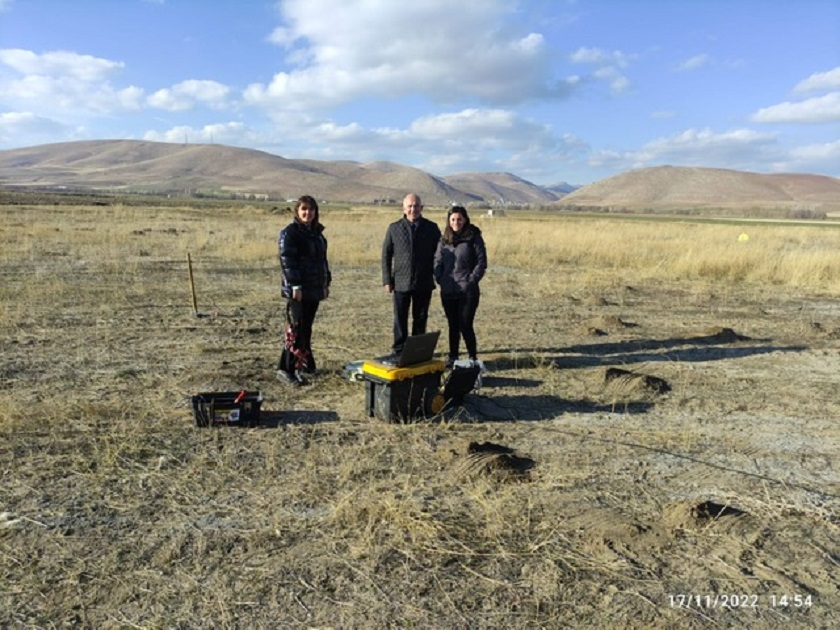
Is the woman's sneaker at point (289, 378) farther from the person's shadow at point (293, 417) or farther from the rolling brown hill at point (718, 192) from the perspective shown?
the rolling brown hill at point (718, 192)

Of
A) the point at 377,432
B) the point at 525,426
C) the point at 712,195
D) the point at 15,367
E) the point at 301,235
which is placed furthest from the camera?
the point at 712,195

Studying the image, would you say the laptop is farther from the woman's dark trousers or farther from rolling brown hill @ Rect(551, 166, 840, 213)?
rolling brown hill @ Rect(551, 166, 840, 213)

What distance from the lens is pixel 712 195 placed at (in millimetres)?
181625

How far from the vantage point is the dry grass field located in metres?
2.69

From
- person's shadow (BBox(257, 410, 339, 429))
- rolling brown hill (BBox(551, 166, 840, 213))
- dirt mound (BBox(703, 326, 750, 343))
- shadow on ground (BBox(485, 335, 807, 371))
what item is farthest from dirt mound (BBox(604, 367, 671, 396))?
rolling brown hill (BBox(551, 166, 840, 213))

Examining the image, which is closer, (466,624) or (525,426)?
(466,624)

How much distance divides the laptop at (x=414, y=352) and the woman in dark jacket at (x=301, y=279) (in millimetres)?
1161

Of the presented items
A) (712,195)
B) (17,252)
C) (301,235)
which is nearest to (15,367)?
(301,235)

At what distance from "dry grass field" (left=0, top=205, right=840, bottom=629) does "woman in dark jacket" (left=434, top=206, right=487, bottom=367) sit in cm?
79

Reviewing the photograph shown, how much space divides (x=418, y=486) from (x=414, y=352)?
1358mm

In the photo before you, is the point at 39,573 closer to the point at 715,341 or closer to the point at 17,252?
the point at 715,341

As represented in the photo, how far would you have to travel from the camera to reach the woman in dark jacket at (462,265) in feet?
19.7

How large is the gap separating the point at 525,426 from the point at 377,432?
4.04 ft

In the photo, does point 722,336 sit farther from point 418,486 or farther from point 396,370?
point 418,486
